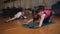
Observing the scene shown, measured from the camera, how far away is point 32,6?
1.05m

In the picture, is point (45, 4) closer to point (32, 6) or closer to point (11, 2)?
point (32, 6)

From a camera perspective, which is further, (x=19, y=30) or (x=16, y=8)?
(x=16, y=8)

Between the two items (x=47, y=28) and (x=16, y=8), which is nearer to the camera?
(x=47, y=28)

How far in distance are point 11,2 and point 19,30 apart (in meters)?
0.23

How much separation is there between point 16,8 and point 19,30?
0.19m

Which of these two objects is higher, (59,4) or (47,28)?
(59,4)

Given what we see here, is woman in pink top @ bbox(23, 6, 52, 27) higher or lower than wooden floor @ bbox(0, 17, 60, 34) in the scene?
higher

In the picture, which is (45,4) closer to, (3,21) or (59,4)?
(59,4)

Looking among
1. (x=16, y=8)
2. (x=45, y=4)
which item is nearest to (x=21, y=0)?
(x=16, y=8)

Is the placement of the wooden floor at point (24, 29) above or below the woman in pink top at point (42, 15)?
below

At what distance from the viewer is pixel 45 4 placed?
1.05 m

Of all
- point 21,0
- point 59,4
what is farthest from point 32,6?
point 59,4

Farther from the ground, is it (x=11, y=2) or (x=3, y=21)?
(x=11, y=2)

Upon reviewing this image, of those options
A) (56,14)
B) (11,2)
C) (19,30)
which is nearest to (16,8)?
(11,2)
